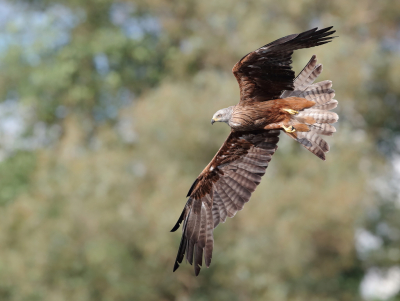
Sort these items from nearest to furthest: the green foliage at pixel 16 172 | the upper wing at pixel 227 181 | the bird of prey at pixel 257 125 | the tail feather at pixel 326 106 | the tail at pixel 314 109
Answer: the bird of prey at pixel 257 125 < the tail at pixel 314 109 < the tail feather at pixel 326 106 < the upper wing at pixel 227 181 < the green foliage at pixel 16 172

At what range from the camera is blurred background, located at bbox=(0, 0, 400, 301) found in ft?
58.2

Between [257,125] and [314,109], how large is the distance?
71 cm

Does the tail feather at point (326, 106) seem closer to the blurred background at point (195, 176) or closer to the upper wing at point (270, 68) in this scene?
the upper wing at point (270, 68)

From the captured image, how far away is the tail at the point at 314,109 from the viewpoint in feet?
24.8

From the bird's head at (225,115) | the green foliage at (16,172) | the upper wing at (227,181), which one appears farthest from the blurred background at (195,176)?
the bird's head at (225,115)

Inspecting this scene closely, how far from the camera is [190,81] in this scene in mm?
25719

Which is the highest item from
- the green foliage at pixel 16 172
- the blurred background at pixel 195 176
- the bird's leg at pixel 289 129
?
the green foliage at pixel 16 172

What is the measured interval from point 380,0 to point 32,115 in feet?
52.6

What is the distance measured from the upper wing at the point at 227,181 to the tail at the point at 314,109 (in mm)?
762

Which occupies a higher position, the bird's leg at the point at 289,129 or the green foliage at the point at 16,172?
the green foliage at the point at 16,172

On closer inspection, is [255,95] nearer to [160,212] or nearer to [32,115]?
[160,212]

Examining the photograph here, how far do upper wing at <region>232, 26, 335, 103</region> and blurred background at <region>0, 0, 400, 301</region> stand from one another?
33.9 feet

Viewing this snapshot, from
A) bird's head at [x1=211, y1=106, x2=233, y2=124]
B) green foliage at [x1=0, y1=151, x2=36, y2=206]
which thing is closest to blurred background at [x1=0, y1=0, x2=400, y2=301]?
green foliage at [x1=0, y1=151, x2=36, y2=206]

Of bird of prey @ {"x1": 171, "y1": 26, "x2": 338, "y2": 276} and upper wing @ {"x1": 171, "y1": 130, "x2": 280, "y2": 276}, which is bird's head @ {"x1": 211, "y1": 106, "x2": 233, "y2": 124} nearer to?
bird of prey @ {"x1": 171, "y1": 26, "x2": 338, "y2": 276}
